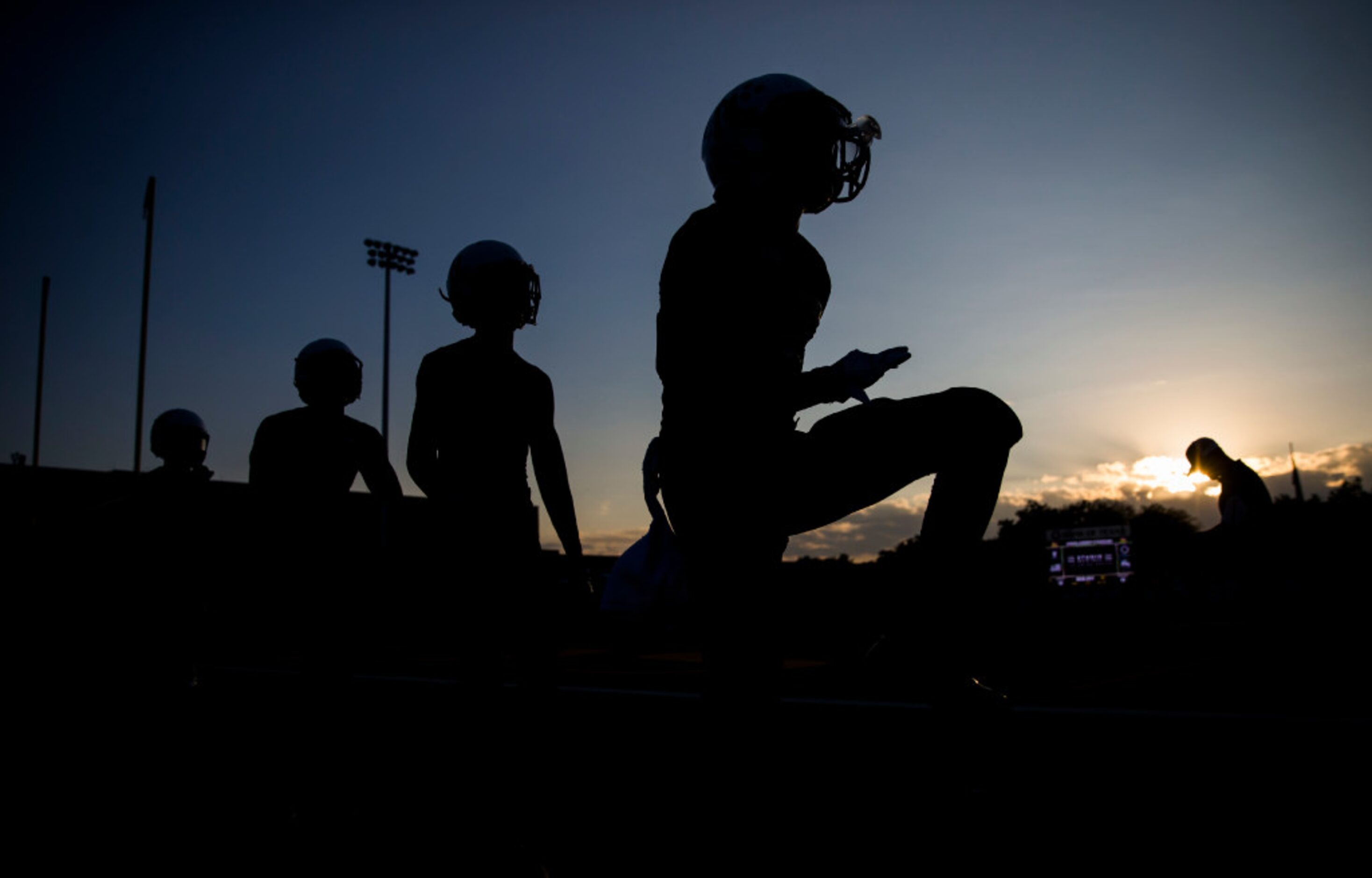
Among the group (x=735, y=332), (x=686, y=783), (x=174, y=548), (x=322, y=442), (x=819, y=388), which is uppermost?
(x=322, y=442)

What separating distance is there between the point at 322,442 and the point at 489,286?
55.1 inches

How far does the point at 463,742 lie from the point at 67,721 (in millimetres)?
3450

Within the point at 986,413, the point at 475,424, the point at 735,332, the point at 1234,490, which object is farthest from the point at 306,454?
the point at 1234,490

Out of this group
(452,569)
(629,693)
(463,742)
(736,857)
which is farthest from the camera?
(629,693)

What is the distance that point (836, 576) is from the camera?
26750mm

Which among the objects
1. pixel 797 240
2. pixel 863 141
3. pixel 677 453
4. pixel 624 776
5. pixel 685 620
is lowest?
pixel 624 776

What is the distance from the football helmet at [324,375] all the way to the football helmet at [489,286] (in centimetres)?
114

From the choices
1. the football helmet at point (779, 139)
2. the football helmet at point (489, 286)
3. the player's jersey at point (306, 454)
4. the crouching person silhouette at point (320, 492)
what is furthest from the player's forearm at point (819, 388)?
the player's jersey at point (306, 454)

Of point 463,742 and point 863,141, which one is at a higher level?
point 863,141

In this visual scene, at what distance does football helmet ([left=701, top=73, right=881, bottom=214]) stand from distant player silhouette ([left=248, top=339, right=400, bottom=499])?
269 cm

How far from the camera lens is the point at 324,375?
4.14 m

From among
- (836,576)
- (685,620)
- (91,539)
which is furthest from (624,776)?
(836,576)

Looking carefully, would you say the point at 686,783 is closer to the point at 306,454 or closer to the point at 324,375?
the point at 306,454

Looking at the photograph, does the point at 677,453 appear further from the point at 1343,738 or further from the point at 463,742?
the point at 1343,738
